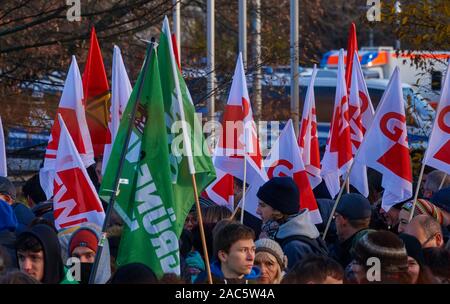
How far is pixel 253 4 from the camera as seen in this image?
16266 mm

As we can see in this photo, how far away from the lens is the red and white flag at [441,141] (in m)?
8.62

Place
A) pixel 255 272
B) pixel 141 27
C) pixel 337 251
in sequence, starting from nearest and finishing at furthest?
pixel 255 272, pixel 337 251, pixel 141 27

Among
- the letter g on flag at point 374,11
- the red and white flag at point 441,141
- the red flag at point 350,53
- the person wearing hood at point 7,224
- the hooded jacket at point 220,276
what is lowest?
the hooded jacket at point 220,276

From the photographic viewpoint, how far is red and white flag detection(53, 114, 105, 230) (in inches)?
311

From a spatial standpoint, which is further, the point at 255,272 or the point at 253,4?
the point at 253,4

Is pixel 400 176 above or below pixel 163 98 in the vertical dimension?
below

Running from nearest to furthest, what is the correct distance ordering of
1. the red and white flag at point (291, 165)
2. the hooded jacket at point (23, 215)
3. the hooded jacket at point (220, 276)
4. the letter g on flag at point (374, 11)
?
the hooded jacket at point (220, 276) → the hooded jacket at point (23, 215) → the red and white flag at point (291, 165) → the letter g on flag at point (374, 11)

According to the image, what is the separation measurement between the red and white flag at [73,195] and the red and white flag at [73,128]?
4.63 ft

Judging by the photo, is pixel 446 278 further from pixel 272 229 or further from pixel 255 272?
pixel 272 229

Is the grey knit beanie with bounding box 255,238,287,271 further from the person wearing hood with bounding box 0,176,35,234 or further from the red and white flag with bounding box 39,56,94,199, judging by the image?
the red and white flag with bounding box 39,56,94,199

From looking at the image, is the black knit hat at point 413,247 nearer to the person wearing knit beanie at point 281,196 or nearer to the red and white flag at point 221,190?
the person wearing knit beanie at point 281,196

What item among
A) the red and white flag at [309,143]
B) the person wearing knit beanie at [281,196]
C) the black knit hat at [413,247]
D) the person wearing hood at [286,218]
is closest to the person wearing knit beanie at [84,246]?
the person wearing hood at [286,218]
